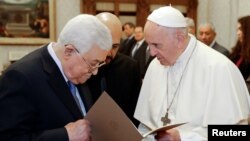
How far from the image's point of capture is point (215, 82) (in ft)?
8.98

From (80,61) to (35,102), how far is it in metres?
0.29

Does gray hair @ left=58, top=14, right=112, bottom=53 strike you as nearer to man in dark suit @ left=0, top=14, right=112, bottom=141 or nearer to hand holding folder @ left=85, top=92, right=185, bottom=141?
man in dark suit @ left=0, top=14, right=112, bottom=141

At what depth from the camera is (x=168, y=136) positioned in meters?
2.41

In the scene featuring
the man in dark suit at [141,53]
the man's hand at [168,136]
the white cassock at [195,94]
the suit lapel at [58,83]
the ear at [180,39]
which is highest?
the ear at [180,39]

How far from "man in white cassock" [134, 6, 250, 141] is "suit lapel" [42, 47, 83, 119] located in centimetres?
73

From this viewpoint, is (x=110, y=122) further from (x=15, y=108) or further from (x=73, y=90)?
(x=15, y=108)

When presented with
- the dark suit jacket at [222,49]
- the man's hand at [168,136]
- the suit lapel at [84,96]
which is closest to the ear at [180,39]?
the man's hand at [168,136]

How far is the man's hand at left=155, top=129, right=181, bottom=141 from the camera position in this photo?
2366 millimetres

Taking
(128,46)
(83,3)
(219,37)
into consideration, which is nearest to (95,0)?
(83,3)

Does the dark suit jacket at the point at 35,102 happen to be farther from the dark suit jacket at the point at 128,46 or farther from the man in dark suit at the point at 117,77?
the dark suit jacket at the point at 128,46

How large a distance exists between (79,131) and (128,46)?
6352mm

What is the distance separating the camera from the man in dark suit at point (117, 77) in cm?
296

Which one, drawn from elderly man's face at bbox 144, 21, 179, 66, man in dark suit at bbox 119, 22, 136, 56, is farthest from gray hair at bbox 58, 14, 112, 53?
man in dark suit at bbox 119, 22, 136, 56

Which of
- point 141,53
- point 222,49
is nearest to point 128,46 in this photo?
point 141,53
